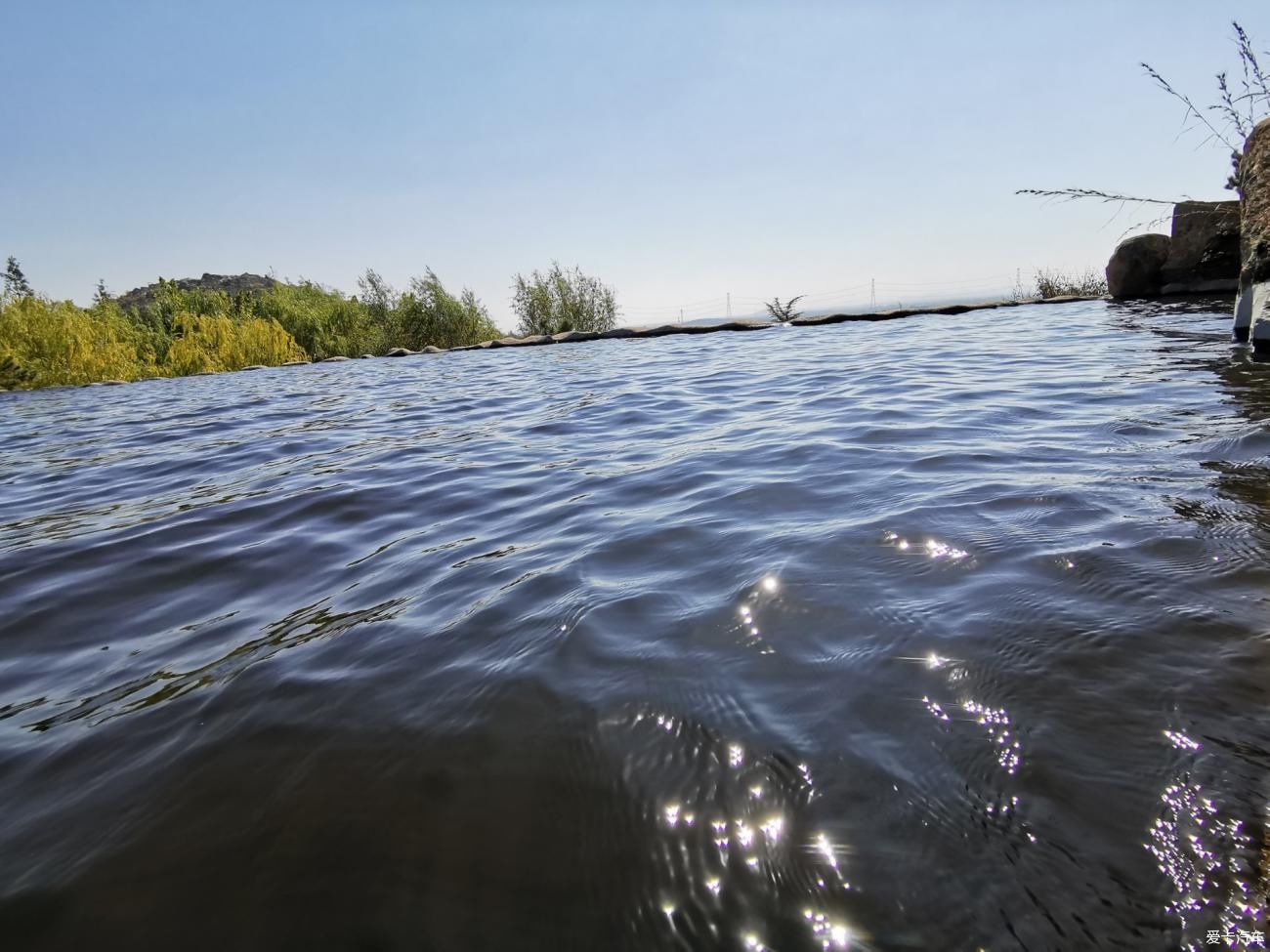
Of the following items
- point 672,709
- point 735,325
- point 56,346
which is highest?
point 56,346

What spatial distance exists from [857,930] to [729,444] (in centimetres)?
313

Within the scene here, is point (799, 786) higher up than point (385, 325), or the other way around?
point (385, 325)

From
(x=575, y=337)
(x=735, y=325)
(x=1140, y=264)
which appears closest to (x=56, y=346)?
(x=575, y=337)

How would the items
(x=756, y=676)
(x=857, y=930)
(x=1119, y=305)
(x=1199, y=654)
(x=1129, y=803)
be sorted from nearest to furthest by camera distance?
(x=857, y=930)
(x=1129, y=803)
(x=1199, y=654)
(x=756, y=676)
(x=1119, y=305)

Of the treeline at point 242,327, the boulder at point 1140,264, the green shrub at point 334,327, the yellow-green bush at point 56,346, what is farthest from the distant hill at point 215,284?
the boulder at point 1140,264

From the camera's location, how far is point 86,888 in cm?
96

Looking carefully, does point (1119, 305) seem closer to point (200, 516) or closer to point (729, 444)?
point (729, 444)

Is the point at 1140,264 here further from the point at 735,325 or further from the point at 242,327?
the point at 242,327

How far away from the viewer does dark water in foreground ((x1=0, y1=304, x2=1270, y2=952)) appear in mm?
855

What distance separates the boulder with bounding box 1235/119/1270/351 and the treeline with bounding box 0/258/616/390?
20.1 metres

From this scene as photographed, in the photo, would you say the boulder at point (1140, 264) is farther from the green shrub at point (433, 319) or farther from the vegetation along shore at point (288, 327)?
the green shrub at point (433, 319)

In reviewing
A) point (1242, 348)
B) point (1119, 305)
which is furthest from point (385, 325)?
point (1242, 348)

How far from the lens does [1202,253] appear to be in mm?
11867

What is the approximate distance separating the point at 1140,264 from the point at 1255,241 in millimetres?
8426
